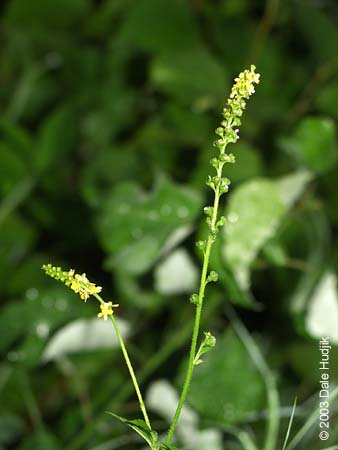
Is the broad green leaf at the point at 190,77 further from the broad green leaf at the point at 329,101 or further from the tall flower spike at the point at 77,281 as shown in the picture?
the tall flower spike at the point at 77,281

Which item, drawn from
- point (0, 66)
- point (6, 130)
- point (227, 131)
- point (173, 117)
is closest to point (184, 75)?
point (173, 117)

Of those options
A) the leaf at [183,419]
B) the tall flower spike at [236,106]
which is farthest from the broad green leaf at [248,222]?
the tall flower spike at [236,106]

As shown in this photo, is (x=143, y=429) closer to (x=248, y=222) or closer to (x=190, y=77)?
(x=248, y=222)

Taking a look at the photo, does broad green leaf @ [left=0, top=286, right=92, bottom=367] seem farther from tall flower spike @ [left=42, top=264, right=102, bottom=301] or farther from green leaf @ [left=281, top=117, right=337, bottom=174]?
tall flower spike @ [left=42, top=264, right=102, bottom=301]

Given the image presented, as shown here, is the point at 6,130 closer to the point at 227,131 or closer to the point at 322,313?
the point at 322,313

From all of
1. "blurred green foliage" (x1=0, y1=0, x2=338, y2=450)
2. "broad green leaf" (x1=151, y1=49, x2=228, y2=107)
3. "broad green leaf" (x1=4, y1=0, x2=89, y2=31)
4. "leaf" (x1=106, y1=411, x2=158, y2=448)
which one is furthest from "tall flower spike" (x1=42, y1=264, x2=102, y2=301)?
"broad green leaf" (x1=4, y1=0, x2=89, y2=31)

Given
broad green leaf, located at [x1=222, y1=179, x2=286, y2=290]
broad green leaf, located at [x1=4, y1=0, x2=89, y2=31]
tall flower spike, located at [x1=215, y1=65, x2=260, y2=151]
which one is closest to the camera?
tall flower spike, located at [x1=215, y1=65, x2=260, y2=151]

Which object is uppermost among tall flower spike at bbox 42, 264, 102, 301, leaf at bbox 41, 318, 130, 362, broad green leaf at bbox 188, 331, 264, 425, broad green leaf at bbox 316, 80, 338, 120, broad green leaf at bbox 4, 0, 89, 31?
broad green leaf at bbox 4, 0, 89, 31
